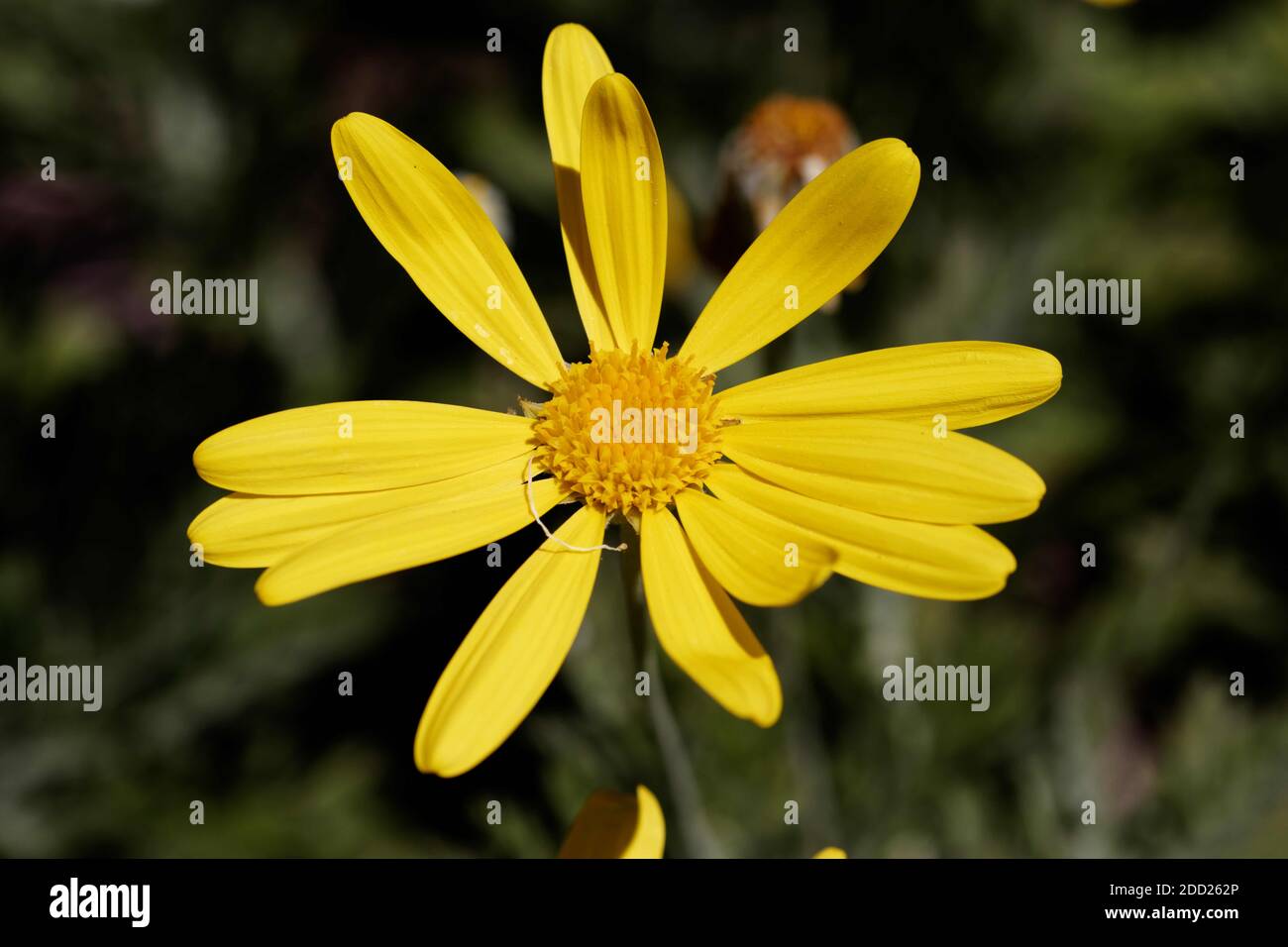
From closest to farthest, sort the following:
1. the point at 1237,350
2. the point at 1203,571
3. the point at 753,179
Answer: the point at 753,179 < the point at 1203,571 < the point at 1237,350

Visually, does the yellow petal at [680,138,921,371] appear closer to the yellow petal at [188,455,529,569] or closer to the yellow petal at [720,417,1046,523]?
the yellow petal at [720,417,1046,523]

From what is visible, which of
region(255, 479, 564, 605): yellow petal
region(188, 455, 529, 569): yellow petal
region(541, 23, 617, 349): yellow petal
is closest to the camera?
region(255, 479, 564, 605): yellow petal

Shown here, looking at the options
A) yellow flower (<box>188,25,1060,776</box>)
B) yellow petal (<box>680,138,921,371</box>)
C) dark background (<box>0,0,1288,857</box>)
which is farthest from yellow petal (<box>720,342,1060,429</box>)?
dark background (<box>0,0,1288,857</box>)

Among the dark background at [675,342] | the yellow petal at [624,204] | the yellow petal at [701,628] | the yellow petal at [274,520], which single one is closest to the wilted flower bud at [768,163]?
the dark background at [675,342]

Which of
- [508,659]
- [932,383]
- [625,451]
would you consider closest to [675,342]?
[625,451]

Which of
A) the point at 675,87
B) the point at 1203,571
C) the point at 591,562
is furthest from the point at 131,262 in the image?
the point at 1203,571

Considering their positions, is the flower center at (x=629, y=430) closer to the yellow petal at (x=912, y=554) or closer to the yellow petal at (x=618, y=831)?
the yellow petal at (x=912, y=554)
